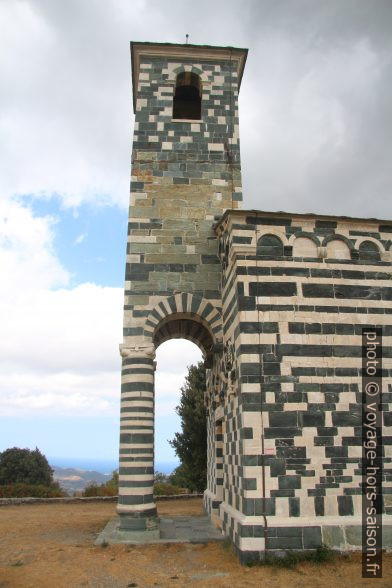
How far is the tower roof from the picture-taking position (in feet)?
45.7

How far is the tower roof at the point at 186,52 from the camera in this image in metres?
13.9

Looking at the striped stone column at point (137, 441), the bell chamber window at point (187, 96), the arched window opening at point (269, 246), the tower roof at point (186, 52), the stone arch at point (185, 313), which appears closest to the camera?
the arched window opening at point (269, 246)

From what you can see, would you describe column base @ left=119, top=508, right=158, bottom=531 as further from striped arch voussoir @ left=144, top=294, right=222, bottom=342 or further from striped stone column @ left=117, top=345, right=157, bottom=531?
striped arch voussoir @ left=144, top=294, right=222, bottom=342

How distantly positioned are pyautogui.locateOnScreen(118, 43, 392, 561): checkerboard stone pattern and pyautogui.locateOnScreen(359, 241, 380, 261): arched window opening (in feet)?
0.07

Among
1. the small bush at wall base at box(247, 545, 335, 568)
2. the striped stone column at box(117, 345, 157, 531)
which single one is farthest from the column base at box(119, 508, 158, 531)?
the small bush at wall base at box(247, 545, 335, 568)

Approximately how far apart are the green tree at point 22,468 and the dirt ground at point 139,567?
1384 centimetres

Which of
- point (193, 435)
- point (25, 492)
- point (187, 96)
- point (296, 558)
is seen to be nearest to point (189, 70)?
point (187, 96)

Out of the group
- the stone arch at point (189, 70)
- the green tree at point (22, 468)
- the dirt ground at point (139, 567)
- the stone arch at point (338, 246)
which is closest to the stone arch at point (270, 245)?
the stone arch at point (338, 246)

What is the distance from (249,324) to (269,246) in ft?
5.73

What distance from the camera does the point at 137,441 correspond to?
418 inches

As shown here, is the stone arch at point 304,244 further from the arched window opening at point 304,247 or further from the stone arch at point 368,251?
the stone arch at point 368,251

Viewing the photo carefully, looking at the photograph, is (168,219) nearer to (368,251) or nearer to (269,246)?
(269,246)

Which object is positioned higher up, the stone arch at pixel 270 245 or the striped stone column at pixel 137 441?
the stone arch at pixel 270 245

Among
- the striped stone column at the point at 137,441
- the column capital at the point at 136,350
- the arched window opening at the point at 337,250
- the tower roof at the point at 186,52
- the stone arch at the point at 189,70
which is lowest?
the striped stone column at the point at 137,441
